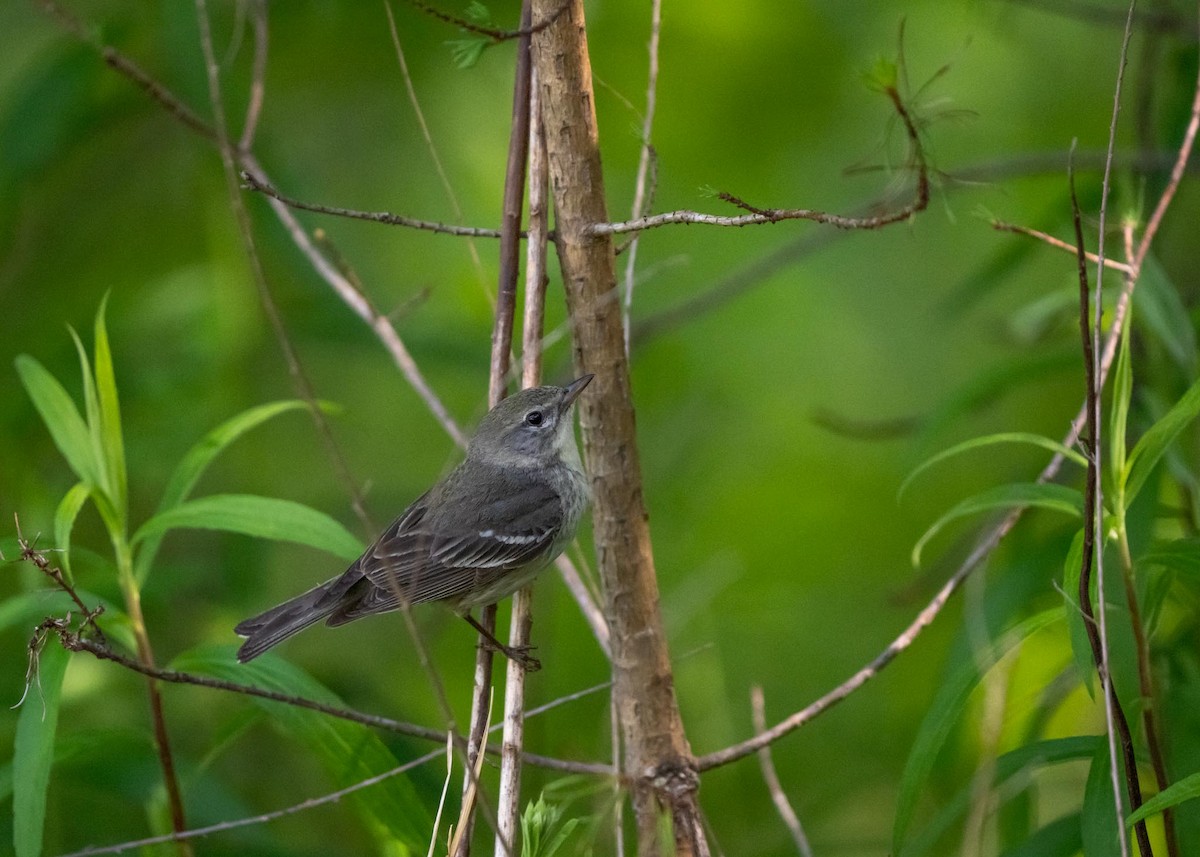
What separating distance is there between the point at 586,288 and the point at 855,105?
171 inches

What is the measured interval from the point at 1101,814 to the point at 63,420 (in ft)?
8.65

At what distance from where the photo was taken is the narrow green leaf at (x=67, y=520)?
8.57 feet

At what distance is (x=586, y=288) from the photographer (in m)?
2.40

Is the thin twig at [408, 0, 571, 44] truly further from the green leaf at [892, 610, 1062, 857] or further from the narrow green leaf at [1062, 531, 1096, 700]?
Result: the green leaf at [892, 610, 1062, 857]

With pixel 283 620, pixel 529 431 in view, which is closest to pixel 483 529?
pixel 529 431

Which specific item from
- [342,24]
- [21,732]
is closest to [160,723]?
[21,732]

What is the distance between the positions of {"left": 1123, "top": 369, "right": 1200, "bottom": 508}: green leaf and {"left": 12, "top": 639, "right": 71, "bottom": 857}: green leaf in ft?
7.36

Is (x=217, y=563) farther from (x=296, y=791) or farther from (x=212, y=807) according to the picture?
(x=212, y=807)

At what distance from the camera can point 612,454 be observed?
243 centimetres

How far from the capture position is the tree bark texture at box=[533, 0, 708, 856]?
2.35 m

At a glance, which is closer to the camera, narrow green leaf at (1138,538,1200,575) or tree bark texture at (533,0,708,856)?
narrow green leaf at (1138,538,1200,575)

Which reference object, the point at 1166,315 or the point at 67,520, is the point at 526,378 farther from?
the point at 1166,315

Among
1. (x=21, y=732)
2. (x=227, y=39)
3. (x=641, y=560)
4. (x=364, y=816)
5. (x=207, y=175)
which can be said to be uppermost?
(x=227, y=39)

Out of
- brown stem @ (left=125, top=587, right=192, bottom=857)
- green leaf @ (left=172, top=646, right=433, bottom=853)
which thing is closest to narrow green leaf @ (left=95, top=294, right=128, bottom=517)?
brown stem @ (left=125, top=587, right=192, bottom=857)
